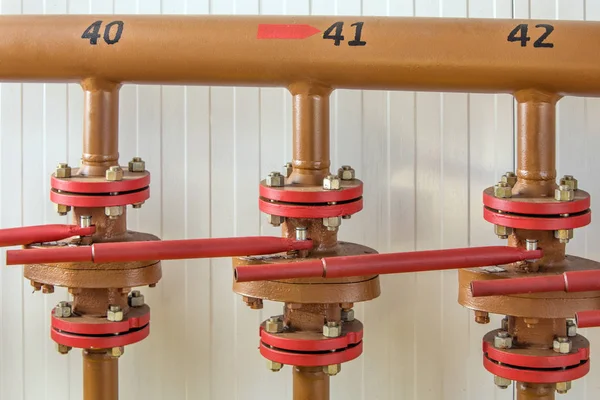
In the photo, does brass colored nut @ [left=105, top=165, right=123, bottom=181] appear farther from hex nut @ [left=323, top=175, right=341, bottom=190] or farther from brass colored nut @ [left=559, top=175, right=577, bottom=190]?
brass colored nut @ [left=559, top=175, right=577, bottom=190]

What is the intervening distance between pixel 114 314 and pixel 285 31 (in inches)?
21.0

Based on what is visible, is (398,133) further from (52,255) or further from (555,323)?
(52,255)

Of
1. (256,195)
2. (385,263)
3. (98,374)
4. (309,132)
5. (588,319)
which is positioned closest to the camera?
(588,319)

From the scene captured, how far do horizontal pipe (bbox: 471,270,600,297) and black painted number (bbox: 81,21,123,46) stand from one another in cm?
68

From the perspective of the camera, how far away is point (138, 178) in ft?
5.59

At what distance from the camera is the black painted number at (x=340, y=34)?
1631mm

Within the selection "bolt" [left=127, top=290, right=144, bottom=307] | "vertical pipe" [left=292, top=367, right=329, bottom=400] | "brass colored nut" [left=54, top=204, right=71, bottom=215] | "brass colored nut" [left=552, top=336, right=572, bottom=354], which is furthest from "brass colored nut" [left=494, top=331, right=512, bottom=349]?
"brass colored nut" [left=54, top=204, right=71, bottom=215]

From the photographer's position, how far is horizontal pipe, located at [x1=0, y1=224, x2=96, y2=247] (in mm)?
1659

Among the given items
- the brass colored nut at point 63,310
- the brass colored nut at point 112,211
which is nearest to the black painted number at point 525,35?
the brass colored nut at point 112,211

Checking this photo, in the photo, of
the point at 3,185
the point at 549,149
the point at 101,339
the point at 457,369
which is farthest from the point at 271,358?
the point at 3,185

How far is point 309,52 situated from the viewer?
1.63 metres

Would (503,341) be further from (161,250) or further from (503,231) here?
(161,250)

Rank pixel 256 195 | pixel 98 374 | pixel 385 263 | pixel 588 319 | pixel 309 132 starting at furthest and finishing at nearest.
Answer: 1. pixel 256 195
2. pixel 98 374
3. pixel 309 132
4. pixel 385 263
5. pixel 588 319

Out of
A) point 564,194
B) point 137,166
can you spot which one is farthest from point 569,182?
point 137,166
